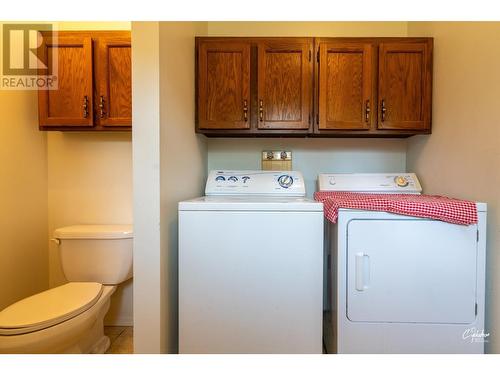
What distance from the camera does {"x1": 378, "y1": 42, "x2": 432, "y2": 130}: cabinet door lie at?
1683 mm

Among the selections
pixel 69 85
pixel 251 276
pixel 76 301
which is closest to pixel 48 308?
pixel 76 301

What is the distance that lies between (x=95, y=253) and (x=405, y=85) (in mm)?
2420

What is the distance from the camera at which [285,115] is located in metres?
1.73

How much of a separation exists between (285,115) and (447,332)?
1518 millimetres

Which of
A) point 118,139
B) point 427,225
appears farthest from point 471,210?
point 118,139

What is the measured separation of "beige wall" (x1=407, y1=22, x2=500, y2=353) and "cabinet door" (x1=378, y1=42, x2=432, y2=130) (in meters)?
0.06

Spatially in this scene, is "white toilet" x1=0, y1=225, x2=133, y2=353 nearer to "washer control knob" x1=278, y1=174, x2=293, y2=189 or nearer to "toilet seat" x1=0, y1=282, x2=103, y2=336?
"toilet seat" x1=0, y1=282, x2=103, y2=336

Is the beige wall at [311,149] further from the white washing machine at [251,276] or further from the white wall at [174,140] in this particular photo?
the white washing machine at [251,276]

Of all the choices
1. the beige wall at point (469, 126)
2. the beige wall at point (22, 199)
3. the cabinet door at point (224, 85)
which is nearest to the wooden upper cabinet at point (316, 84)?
the cabinet door at point (224, 85)

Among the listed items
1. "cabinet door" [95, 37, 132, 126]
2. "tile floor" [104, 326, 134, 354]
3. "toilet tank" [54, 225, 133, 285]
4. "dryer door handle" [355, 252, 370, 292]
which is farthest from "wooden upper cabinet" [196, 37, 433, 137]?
"tile floor" [104, 326, 134, 354]

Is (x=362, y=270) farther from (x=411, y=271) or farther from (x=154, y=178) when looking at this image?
(x=154, y=178)

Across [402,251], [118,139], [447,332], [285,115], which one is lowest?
[447,332]
